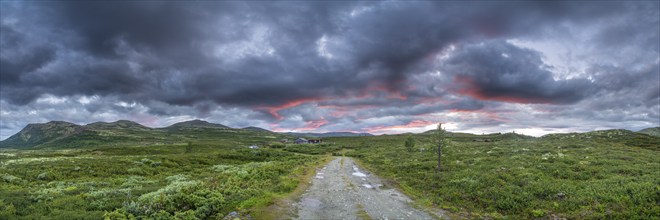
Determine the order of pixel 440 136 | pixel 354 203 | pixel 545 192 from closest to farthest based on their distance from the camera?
pixel 354 203, pixel 545 192, pixel 440 136

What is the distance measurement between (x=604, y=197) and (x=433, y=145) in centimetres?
2036

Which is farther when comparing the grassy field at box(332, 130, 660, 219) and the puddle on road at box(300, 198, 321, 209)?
the puddle on road at box(300, 198, 321, 209)

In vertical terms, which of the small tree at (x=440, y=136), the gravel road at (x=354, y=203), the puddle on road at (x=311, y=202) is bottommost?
the gravel road at (x=354, y=203)

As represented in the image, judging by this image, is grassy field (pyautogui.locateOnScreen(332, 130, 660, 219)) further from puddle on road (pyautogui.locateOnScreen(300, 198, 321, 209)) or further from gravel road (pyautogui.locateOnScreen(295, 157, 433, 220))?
puddle on road (pyautogui.locateOnScreen(300, 198, 321, 209))

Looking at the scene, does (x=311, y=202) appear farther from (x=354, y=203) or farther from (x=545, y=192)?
(x=545, y=192)

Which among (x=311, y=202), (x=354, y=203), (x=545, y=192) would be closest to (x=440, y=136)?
(x=545, y=192)

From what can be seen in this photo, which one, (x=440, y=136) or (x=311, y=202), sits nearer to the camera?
(x=311, y=202)

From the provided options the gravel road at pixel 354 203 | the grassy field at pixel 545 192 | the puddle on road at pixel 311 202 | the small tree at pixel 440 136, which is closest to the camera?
the gravel road at pixel 354 203

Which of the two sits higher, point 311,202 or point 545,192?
point 545,192

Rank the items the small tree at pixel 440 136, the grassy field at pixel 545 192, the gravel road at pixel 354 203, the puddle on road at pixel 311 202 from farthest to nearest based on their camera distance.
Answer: the small tree at pixel 440 136 < the puddle on road at pixel 311 202 < the grassy field at pixel 545 192 < the gravel road at pixel 354 203

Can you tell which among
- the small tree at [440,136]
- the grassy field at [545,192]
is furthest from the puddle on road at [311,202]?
the small tree at [440,136]

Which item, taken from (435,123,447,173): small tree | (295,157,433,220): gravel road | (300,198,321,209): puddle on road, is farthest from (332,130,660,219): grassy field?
(300,198,321,209): puddle on road

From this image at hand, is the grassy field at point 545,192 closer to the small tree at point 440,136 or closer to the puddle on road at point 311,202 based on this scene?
the small tree at point 440,136

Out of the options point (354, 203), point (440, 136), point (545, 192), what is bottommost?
point (354, 203)
